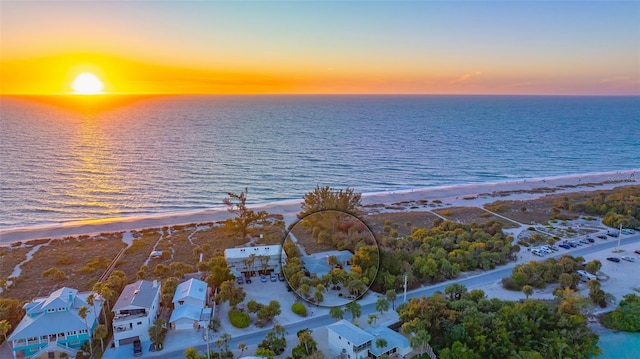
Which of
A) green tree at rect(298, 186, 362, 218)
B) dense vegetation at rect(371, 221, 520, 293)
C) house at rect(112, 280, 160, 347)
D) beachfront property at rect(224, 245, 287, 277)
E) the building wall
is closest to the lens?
the building wall

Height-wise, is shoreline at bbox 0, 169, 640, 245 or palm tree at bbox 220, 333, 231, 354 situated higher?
palm tree at bbox 220, 333, 231, 354

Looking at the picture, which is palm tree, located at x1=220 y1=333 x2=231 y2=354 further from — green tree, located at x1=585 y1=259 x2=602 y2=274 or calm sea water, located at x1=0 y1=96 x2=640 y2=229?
calm sea water, located at x1=0 y1=96 x2=640 y2=229

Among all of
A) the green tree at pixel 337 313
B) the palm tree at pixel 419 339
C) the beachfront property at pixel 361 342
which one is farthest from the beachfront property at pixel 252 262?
the palm tree at pixel 419 339

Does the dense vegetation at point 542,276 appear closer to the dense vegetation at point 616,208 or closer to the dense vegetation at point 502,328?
the dense vegetation at point 502,328

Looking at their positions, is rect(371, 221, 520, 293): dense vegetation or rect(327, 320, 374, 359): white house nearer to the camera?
rect(327, 320, 374, 359): white house

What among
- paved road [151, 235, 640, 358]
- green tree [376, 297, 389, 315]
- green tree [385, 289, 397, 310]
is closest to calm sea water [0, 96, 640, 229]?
paved road [151, 235, 640, 358]
